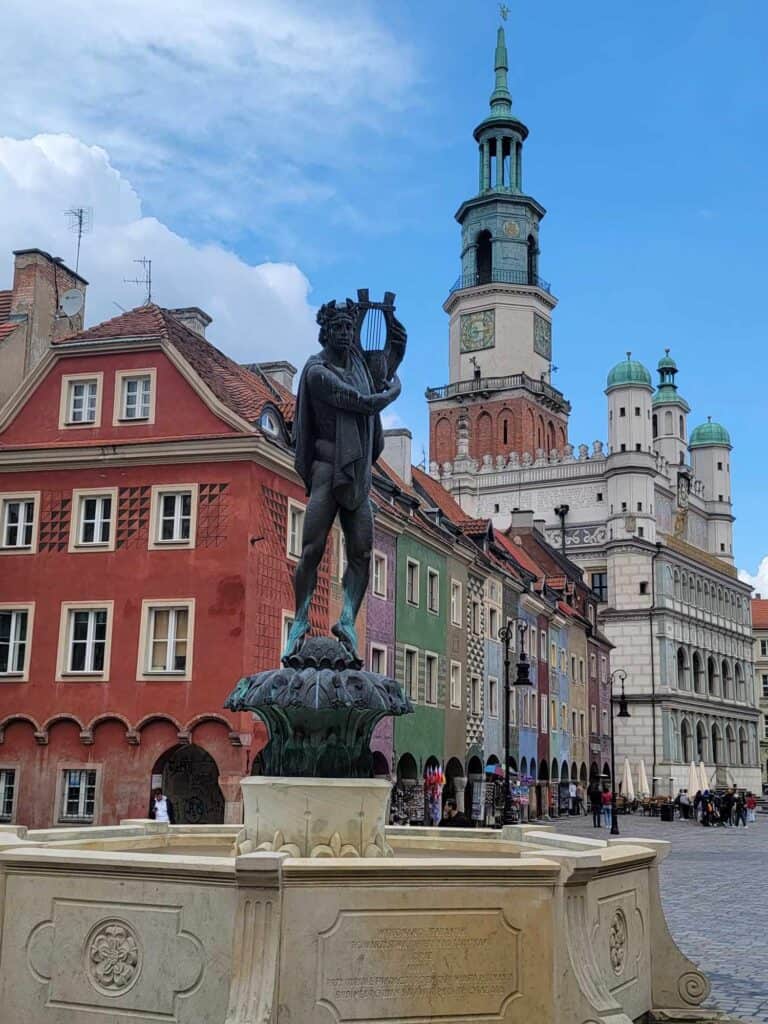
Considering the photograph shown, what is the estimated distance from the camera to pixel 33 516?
28828 mm

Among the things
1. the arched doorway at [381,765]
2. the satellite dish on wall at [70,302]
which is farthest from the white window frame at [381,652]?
the satellite dish on wall at [70,302]

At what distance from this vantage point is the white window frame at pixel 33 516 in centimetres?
2861

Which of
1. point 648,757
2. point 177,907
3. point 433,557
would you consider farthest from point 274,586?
point 648,757

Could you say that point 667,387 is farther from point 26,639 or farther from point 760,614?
point 26,639

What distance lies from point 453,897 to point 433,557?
31984 millimetres

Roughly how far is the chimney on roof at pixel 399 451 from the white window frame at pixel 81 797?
62.4ft

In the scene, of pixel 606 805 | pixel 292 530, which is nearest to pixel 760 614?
pixel 606 805

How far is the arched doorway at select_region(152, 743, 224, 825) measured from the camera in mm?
27188

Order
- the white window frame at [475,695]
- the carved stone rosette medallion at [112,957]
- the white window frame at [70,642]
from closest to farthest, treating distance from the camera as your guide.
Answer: the carved stone rosette medallion at [112,957] → the white window frame at [70,642] → the white window frame at [475,695]

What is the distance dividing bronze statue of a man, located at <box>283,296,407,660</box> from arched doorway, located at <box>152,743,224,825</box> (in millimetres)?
17450

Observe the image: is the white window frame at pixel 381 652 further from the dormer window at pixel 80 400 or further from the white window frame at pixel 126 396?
the dormer window at pixel 80 400

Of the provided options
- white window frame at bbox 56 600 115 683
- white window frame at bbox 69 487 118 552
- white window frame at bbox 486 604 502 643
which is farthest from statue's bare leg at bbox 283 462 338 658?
white window frame at bbox 486 604 502 643

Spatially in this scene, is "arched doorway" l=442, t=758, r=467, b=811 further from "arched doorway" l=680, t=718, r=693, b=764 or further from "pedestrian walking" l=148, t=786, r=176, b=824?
"arched doorway" l=680, t=718, r=693, b=764

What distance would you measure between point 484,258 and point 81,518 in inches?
2774
